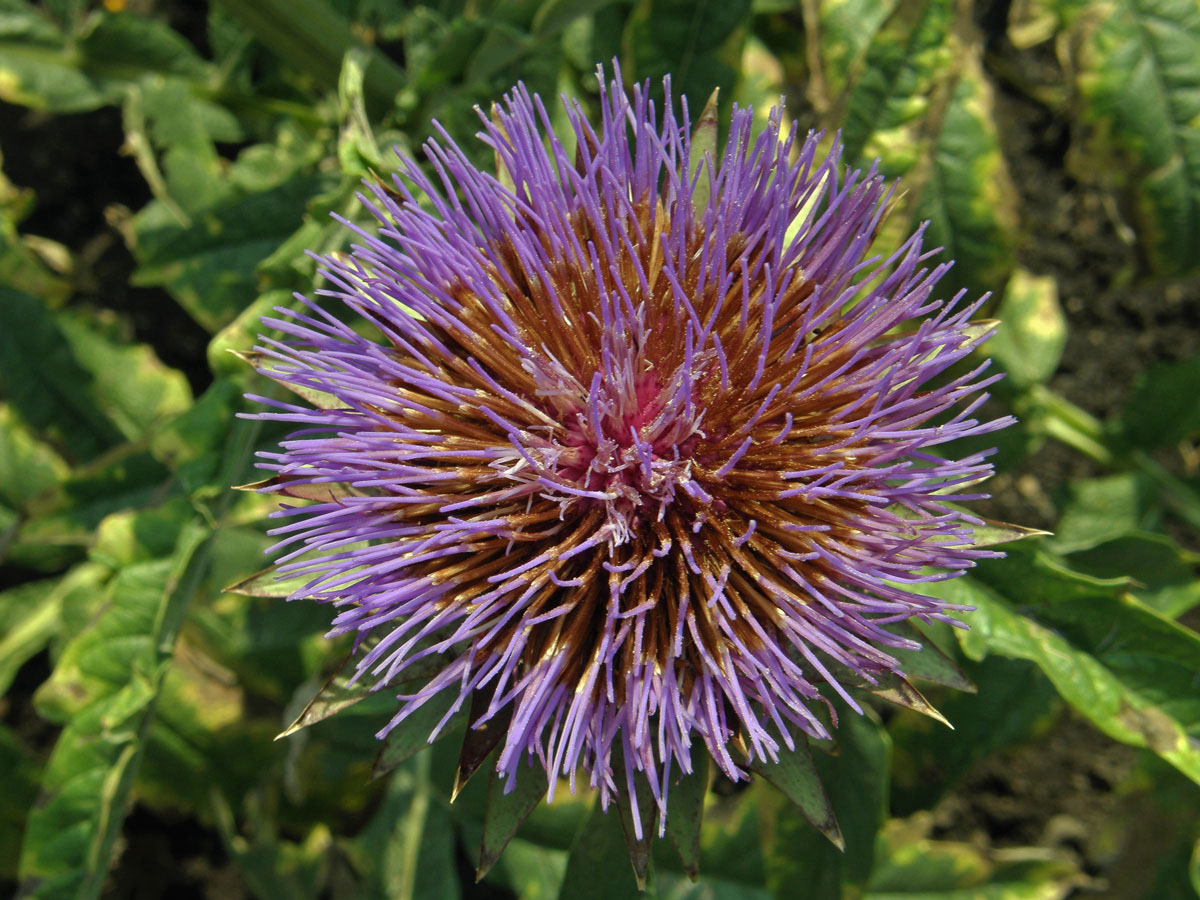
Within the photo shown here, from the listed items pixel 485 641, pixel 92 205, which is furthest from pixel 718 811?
pixel 92 205

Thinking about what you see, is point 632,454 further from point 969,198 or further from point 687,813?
point 969,198

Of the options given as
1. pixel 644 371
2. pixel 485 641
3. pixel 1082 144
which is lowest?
pixel 485 641

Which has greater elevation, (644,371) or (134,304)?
(134,304)

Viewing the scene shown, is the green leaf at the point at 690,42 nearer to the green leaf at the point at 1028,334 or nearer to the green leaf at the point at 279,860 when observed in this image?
the green leaf at the point at 1028,334

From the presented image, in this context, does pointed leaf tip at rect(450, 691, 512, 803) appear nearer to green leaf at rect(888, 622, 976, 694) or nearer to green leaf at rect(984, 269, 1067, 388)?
green leaf at rect(888, 622, 976, 694)

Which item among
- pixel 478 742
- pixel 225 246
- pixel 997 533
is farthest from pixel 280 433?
pixel 997 533

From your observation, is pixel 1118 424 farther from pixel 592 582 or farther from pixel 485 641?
pixel 485 641

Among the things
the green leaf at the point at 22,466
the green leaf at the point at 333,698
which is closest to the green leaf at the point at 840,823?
the green leaf at the point at 333,698
